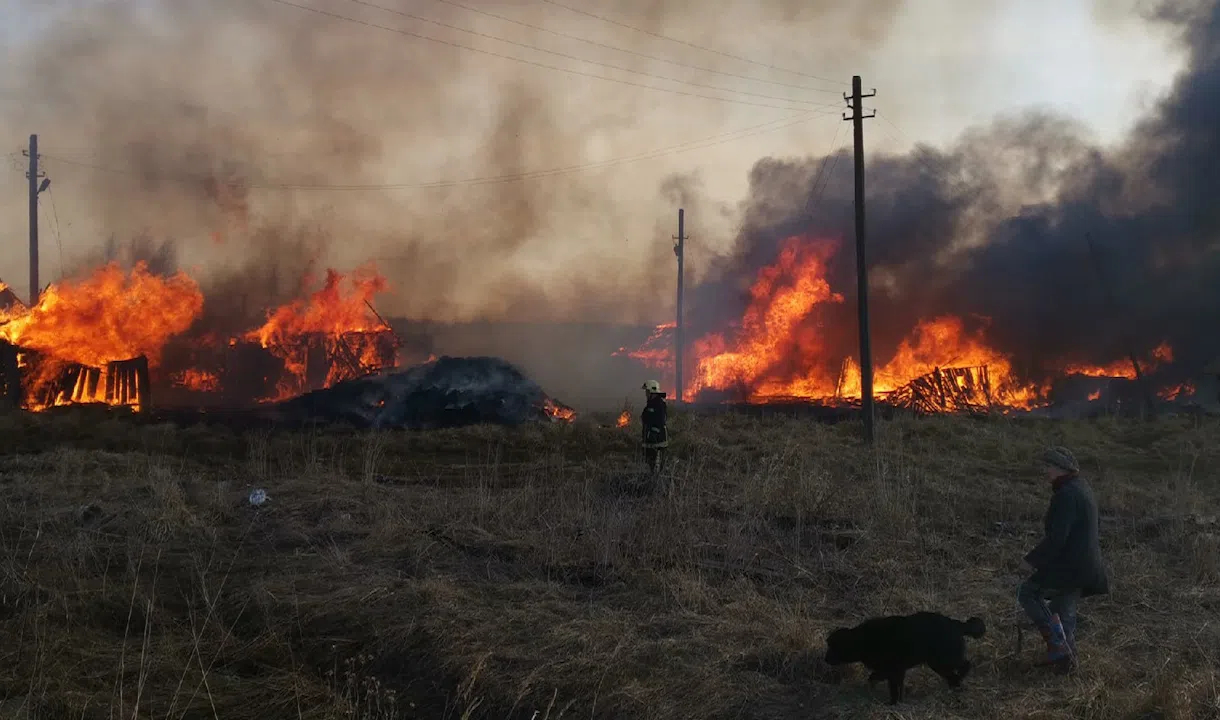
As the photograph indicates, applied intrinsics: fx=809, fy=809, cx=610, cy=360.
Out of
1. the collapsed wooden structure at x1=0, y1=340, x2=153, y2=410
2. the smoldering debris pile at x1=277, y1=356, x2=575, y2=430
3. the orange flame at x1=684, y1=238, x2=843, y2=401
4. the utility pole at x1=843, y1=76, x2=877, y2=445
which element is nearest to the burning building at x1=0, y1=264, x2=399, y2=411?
the collapsed wooden structure at x1=0, y1=340, x2=153, y2=410

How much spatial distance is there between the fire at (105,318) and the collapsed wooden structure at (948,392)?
29.0m

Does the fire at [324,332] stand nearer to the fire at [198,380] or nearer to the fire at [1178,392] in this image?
the fire at [198,380]

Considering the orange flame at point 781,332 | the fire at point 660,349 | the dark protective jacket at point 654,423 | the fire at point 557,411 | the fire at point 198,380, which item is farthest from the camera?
the fire at point 660,349

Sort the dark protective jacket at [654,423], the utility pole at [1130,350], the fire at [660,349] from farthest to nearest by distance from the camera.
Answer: the fire at [660,349] → the utility pole at [1130,350] → the dark protective jacket at [654,423]

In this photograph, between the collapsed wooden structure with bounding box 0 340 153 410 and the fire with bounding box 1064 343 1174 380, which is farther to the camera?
the fire with bounding box 1064 343 1174 380

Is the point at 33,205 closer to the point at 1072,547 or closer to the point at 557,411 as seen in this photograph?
the point at 557,411

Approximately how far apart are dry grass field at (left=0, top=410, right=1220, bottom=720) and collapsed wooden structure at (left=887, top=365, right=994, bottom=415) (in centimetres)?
1896

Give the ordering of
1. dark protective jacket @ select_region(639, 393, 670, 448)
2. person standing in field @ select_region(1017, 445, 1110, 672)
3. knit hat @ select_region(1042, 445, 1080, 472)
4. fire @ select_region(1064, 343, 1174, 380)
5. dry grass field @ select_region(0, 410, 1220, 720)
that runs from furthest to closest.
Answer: fire @ select_region(1064, 343, 1174, 380) < dark protective jacket @ select_region(639, 393, 670, 448) < knit hat @ select_region(1042, 445, 1080, 472) < person standing in field @ select_region(1017, 445, 1110, 672) < dry grass field @ select_region(0, 410, 1220, 720)

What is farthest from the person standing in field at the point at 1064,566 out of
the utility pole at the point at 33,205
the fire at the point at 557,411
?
the utility pole at the point at 33,205

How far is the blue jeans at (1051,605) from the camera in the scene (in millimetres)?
5297

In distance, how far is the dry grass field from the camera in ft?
15.8

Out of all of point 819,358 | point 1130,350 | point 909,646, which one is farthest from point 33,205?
point 1130,350

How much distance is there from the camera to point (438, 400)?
25844 millimetres

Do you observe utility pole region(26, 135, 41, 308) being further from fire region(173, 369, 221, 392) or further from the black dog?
the black dog
